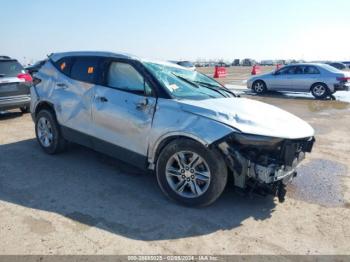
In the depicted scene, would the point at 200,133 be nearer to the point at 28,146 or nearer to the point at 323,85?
the point at 28,146

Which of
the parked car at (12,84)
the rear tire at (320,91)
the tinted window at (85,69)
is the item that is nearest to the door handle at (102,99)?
the tinted window at (85,69)

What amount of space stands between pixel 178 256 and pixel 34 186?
2467mm

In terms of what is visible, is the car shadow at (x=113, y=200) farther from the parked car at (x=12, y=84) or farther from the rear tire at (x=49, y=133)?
the parked car at (x=12, y=84)

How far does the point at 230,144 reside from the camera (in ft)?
12.3

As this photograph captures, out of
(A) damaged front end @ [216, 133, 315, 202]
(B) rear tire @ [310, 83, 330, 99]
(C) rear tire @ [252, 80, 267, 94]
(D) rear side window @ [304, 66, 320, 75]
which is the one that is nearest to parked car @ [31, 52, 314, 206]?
(A) damaged front end @ [216, 133, 315, 202]

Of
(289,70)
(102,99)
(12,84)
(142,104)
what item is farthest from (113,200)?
(289,70)

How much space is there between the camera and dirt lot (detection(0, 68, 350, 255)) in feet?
10.8

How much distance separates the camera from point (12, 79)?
8.63 m

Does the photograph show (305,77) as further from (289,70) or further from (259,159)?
(259,159)

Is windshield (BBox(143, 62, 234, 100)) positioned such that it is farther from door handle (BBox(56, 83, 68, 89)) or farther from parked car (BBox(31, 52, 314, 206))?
door handle (BBox(56, 83, 68, 89))

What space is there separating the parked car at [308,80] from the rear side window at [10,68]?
11047 mm

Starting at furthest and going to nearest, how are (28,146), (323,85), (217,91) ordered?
(323,85)
(28,146)
(217,91)

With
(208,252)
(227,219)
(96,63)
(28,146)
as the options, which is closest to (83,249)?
(208,252)

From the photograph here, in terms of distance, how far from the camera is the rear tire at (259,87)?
16281 mm
